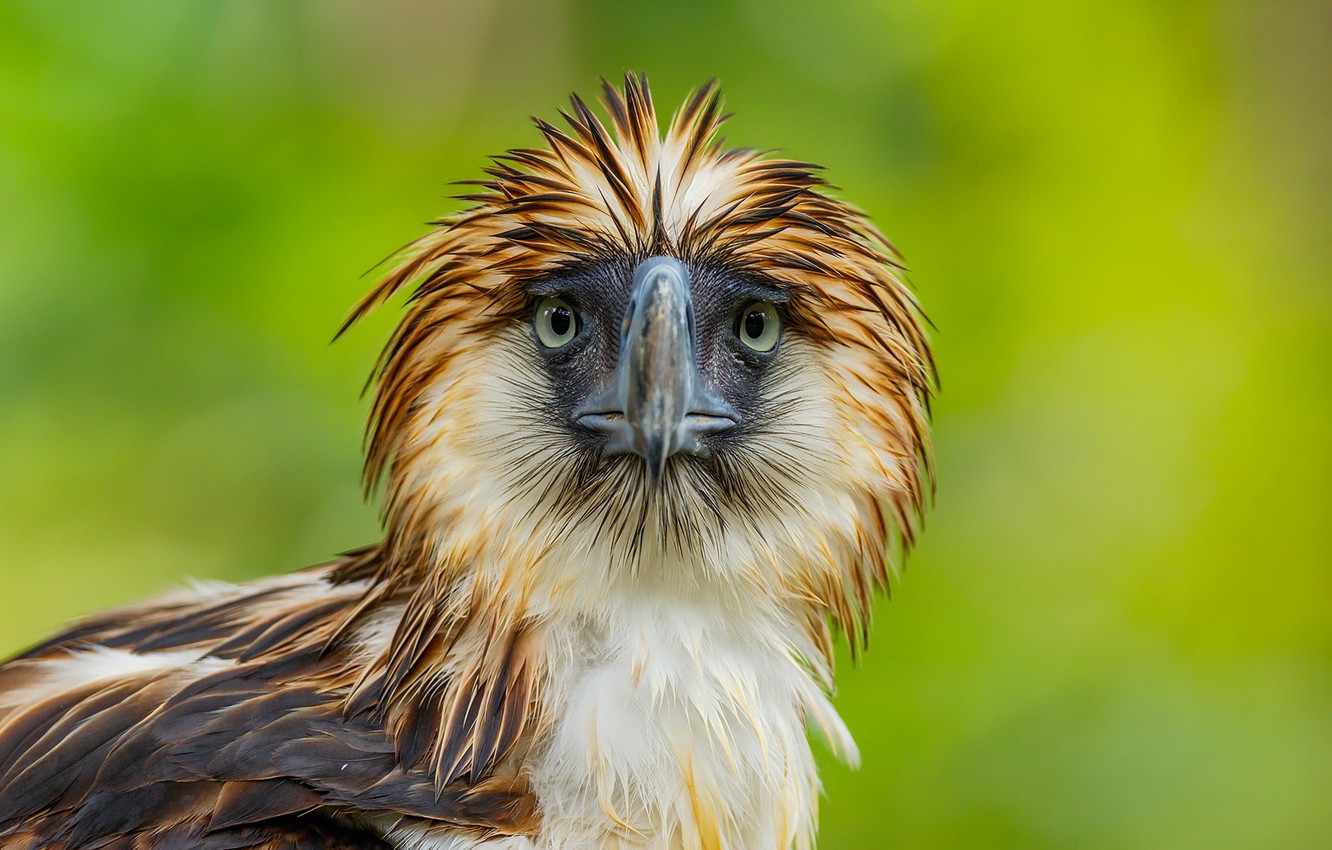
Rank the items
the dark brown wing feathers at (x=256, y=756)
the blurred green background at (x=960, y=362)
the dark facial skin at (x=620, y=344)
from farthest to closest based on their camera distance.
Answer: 1. the blurred green background at (x=960, y=362)
2. the dark facial skin at (x=620, y=344)
3. the dark brown wing feathers at (x=256, y=756)

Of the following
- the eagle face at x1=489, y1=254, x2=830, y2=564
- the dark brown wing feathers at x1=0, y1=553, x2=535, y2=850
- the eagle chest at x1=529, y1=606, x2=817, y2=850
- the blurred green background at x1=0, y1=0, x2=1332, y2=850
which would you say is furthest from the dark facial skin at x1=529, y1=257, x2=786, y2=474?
the blurred green background at x1=0, y1=0, x2=1332, y2=850

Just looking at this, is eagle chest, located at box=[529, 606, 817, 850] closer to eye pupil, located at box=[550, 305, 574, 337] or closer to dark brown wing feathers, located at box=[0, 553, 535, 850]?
dark brown wing feathers, located at box=[0, 553, 535, 850]

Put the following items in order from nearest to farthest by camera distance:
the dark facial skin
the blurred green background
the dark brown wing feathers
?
the dark brown wing feathers < the dark facial skin < the blurred green background

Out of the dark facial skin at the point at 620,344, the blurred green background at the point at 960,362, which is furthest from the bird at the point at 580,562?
the blurred green background at the point at 960,362

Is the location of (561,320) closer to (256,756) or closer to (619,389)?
(619,389)

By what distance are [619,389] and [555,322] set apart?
0.19 m

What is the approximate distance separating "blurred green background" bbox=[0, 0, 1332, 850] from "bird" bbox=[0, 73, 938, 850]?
1.78m

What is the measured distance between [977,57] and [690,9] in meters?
1.06

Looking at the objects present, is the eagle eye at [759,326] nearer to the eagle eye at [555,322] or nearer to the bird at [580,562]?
the bird at [580,562]

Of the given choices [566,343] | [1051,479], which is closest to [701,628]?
[566,343]

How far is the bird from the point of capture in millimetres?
1675

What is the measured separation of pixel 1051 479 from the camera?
148 inches

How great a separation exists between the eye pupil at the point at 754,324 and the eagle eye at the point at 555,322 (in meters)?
0.26

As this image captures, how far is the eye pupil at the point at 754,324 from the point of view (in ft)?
6.15
